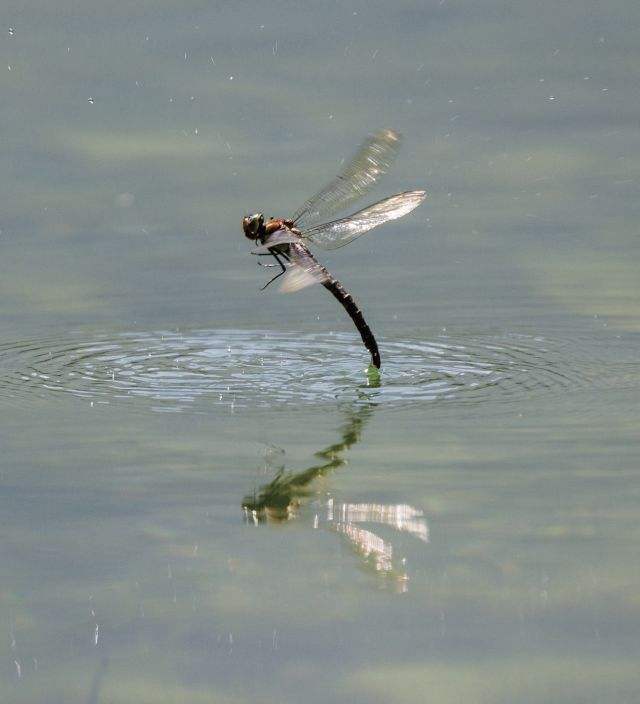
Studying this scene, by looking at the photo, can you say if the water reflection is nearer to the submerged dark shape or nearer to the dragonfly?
the submerged dark shape

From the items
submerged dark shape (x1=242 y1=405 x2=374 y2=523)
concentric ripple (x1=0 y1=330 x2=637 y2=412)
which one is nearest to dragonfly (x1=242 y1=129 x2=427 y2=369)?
concentric ripple (x1=0 y1=330 x2=637 y2=412)

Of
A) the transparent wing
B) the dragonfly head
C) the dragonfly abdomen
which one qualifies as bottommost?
the dragonfly abdomen

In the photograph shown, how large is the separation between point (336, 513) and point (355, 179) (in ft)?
5.88

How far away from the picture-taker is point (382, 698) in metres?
2.31

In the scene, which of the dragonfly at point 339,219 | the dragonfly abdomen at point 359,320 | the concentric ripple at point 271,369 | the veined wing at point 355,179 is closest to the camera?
Result: the concentric ripple at point 271,369

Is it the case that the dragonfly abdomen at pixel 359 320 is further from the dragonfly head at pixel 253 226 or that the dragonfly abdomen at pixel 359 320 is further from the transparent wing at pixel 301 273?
the dragonfly head at pixel 253 226

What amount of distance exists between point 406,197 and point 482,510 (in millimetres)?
1700

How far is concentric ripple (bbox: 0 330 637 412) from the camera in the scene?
4043 mm

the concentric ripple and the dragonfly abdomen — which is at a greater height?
the dragonfly abdomen

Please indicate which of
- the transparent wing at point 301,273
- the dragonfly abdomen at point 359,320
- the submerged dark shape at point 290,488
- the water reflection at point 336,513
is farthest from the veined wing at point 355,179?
the water reflection at point 336,513

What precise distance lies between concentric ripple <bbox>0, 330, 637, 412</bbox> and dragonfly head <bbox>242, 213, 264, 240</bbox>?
0.36m

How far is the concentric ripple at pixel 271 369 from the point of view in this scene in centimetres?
404

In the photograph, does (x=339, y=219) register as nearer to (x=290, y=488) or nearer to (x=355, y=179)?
(x=355, y=179)

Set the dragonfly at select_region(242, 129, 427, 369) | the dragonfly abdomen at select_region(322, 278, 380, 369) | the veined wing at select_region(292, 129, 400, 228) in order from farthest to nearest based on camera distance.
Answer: the veined wing at select_region(292, 129, 400, 228), the dragonfly at select_region(242, 129, 427, 369), the dragonfly abdomen at select_region(322, 278, 380, 369)
